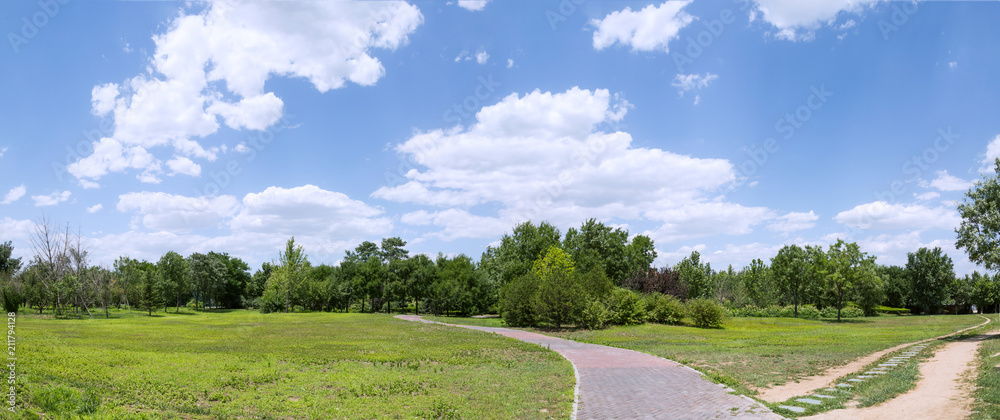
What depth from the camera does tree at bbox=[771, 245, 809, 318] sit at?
205ft

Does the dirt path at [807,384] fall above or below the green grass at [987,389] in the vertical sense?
below

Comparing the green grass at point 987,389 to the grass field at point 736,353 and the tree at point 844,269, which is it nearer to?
the grass field at point 736,353

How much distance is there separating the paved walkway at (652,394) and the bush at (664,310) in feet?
70.2

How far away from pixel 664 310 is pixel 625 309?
3573 mm

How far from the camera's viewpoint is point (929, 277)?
7300cm

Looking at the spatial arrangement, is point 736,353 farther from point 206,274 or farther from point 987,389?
point 206,274

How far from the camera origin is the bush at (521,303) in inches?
1590

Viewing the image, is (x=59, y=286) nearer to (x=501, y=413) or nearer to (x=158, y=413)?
(x=158, y=413)

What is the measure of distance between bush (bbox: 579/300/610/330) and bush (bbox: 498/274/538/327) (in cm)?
422

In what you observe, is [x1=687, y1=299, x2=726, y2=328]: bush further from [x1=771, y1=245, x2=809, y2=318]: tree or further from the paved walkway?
[x1=771, y1=245, x2=809, y2=318]: tree

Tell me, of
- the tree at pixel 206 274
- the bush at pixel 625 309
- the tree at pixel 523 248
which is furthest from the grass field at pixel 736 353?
the tree at pixel 206 274

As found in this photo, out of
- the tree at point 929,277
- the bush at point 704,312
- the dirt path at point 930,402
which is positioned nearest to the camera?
the dirt path at point 930,402

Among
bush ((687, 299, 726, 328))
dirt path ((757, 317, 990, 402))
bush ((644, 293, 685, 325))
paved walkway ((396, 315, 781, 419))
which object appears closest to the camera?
paved walkway ((396, 315, 781, 419))

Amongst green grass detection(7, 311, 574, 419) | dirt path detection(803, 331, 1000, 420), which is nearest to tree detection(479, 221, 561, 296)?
green grass detection(7, 311, 574, 419)
